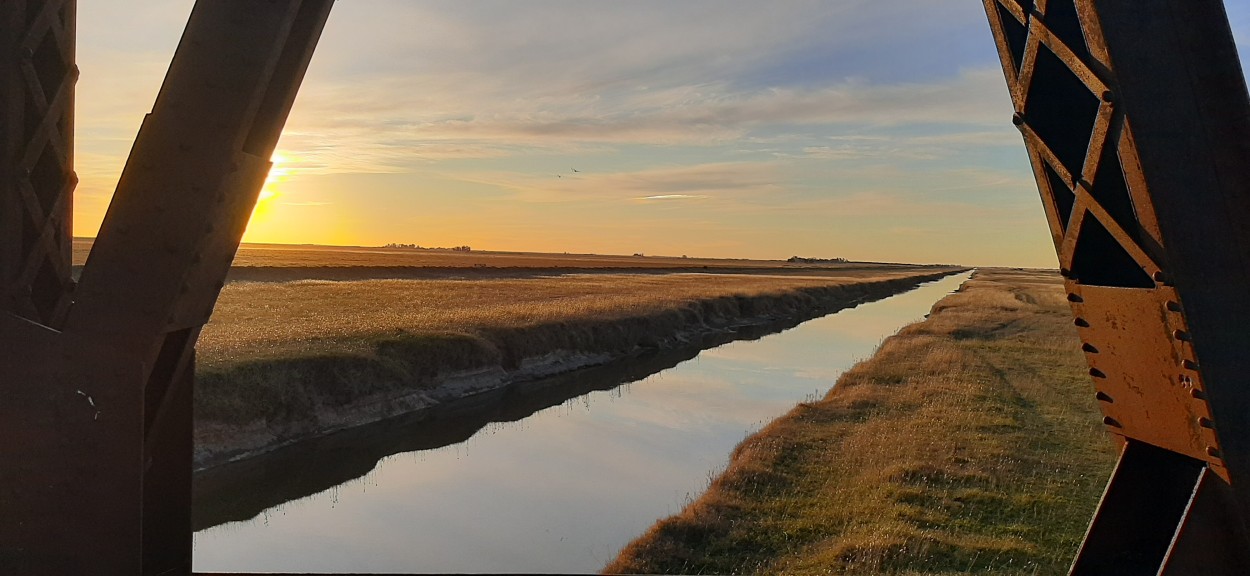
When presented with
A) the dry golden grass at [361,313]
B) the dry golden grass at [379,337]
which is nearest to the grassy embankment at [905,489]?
the dry golden grass at [379,337]

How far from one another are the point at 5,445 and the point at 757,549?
9402 millimetres

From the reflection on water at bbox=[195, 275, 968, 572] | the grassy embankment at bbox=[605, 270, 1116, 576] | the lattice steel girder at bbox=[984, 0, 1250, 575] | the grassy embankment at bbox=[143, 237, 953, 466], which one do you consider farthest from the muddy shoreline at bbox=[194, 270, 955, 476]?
the lattice steel girder at bbox=[984, 0, 1250, 575]

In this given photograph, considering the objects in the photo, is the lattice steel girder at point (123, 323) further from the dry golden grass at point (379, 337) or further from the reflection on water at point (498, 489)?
the dry golden grass at point (379, 337)

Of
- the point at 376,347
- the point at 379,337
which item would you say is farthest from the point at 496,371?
the point at 376,347

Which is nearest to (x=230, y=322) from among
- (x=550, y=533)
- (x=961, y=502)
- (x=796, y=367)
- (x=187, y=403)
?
(x=550, y=533)

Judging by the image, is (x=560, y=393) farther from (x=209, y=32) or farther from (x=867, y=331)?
(x=867, y=331)

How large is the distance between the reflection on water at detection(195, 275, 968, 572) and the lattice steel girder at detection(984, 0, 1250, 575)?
9858 millimetres

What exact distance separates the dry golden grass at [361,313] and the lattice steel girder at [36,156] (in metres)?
17.4

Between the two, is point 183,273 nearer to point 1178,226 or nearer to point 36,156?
point 36,156

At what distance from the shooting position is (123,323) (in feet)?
9.36

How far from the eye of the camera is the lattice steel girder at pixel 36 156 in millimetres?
2928

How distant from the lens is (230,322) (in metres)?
28.2

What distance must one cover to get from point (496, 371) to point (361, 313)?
920 centimetres

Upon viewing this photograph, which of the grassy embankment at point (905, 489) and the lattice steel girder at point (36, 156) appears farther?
the grassy embankment at point (905, 489)
